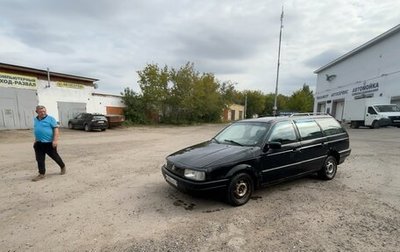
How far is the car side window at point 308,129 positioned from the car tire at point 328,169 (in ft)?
2.26

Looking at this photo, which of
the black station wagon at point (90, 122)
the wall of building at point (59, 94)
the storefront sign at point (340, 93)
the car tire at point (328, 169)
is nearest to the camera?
the car tire at point (328, 169)

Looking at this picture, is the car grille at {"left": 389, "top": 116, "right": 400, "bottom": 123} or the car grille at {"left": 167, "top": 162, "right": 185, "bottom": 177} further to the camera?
the car grille at {"left": 389, "top": 116, "right": 400, "bottom": 123}

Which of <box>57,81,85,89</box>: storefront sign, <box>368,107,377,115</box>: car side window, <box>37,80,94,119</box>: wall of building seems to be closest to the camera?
<box>368,107,377,115</box>: car side window

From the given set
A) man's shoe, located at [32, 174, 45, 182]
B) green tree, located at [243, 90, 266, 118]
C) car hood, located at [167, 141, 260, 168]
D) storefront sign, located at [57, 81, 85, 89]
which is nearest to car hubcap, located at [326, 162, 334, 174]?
car hood, located at [167, 141, 260, 168]

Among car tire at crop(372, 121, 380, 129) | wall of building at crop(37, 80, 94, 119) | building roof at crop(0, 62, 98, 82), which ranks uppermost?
building roof at crop(0, 62, 98, 82)

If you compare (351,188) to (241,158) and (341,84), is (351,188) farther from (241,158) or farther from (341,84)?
(341,84)

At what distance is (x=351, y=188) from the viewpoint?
510 cm

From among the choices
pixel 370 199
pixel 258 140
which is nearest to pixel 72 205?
pixel 258 140

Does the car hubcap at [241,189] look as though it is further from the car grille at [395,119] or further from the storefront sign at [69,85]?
the storefront sign at [69,85]

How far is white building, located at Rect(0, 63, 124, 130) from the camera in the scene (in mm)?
17344

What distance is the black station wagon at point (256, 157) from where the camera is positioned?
3.95m

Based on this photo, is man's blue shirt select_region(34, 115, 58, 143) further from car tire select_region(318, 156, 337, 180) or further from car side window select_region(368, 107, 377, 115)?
car side window select_region(368, 107, 377, 115)

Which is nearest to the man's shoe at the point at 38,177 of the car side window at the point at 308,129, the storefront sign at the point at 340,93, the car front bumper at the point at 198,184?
the car front bumper at the point at 198,184

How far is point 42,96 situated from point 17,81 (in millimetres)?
2008
